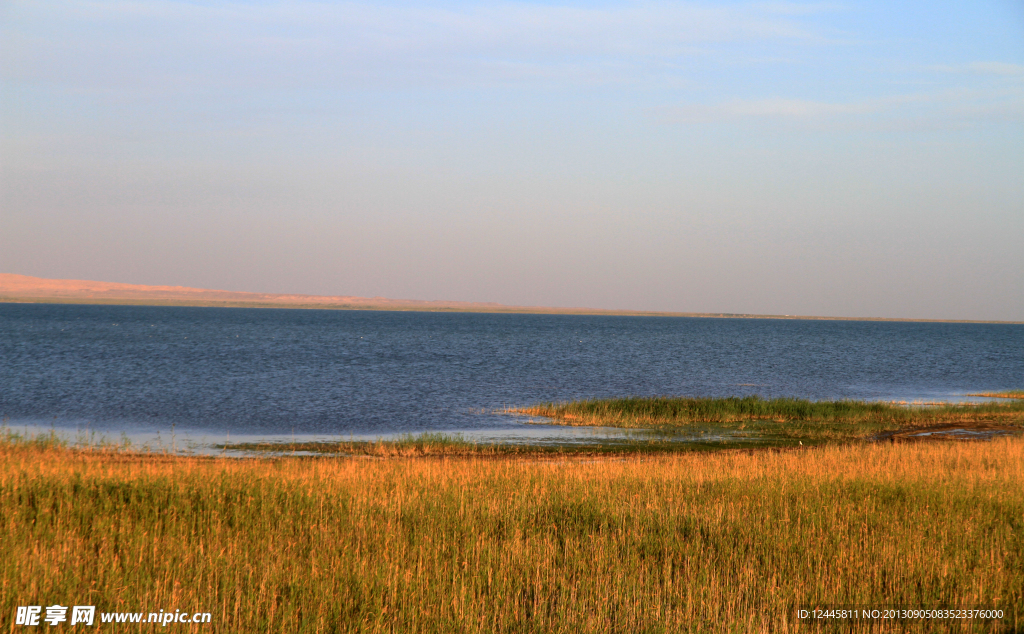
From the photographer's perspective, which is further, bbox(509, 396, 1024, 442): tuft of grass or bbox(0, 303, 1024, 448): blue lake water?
bbox(0, 303, 1024, 448): blue lake water

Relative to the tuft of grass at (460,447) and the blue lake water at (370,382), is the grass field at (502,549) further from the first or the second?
the blue lake water at (370,382)

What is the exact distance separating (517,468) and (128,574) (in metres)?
11.2

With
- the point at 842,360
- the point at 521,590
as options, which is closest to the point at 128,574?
the point at 521,590

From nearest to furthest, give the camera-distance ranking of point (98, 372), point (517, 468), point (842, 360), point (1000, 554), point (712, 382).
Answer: point (1000, 554)
point (517, 468)
point (98, 372)
point (712, 382)
point (842, 360)

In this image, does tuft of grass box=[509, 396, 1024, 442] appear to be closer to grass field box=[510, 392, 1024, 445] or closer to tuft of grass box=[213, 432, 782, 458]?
grass field box=[510, 392, 1024, 445]

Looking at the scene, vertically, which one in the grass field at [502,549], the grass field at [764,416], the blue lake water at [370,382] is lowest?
Result: the blue lake water at [370,382]

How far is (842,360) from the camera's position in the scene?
99.6 meters

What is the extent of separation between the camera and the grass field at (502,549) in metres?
7.25

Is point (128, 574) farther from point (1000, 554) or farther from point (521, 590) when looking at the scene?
point (1000, 554)

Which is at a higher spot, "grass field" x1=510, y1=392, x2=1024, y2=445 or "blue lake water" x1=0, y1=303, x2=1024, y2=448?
"grass field" x1=510, y1=392, x2=1024, y2=445

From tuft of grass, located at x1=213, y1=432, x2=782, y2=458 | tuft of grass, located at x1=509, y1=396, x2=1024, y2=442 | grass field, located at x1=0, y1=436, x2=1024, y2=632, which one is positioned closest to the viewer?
grass field, located at x1=0, y1=436, x2=1024, y2=632

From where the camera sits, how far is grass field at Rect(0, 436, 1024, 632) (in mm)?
7246

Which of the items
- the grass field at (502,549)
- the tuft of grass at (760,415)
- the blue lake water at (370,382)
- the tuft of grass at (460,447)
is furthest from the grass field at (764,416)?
the grass field at (502,549)

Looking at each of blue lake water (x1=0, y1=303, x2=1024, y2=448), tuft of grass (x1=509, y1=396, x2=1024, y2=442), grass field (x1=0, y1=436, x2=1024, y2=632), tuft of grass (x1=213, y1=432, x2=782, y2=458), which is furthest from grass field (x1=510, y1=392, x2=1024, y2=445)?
grass field (x1=0, y1=436, x2=1024, y2=632)
